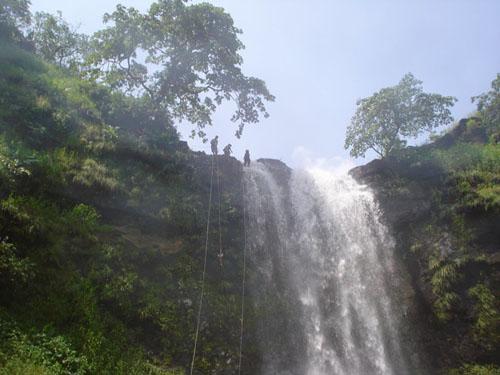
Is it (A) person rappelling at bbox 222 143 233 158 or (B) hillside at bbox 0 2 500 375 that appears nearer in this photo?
(B) hillside at bbox 0 2 500 375

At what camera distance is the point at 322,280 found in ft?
50.0

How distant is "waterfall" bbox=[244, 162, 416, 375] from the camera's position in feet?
41.3

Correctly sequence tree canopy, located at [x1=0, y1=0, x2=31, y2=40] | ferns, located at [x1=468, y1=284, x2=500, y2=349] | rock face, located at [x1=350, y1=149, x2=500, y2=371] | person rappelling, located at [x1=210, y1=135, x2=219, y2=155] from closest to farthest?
ferns, located at [x1=468, y1=284, x2=500, y2=349]
rock face, located at [x1=350, y1=149, x2=500, y2=371]
person rappelling, located at [x1=210, y1=135, x2=219, y2=155]
tree canopy, located at [x1=0, y1=0, x2=31, y2=40]

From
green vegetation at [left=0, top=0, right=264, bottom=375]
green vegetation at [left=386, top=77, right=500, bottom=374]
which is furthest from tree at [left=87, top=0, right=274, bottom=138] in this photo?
green vegetation at [left=386, top=77, right=500, bottom=374]

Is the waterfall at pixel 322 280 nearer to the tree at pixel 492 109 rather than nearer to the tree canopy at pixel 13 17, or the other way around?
the tree at pixel 492 109

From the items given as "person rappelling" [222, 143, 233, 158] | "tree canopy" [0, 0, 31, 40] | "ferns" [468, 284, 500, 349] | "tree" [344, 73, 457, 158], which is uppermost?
"tree canopy" [0, 0, 31, 40]

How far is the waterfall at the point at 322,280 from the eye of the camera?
1259 cm

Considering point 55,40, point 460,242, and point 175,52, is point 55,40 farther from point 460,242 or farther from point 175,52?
point 460,242

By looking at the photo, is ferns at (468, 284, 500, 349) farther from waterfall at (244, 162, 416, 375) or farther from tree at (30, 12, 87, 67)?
tree at (30, 12, 87, 67)

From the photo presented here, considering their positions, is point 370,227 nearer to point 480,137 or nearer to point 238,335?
point 238,335

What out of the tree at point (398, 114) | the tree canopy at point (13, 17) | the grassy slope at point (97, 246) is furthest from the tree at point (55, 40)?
the tree at point (398, 114)

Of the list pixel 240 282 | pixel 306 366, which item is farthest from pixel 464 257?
pixel 240 282

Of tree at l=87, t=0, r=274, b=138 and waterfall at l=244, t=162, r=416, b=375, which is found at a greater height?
tree at l=87, t=0, r=274, b=138

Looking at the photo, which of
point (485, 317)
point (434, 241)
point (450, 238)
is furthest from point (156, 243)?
point (450, 238)
